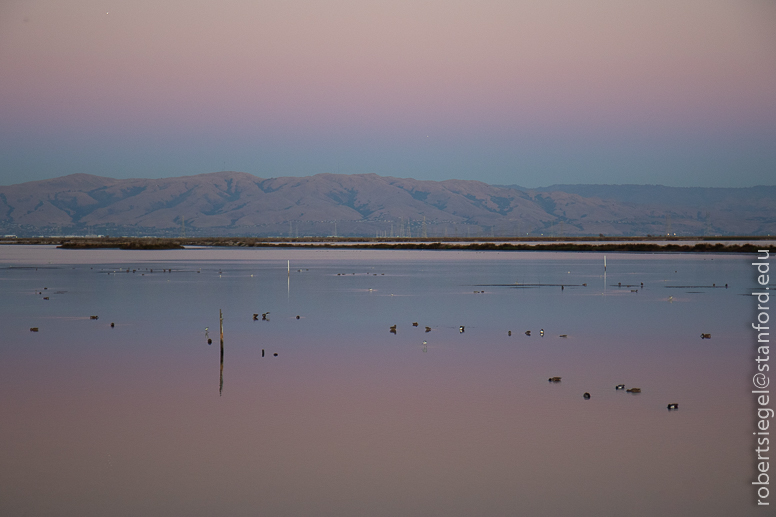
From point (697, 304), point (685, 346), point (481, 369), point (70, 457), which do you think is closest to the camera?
point (70, 457)

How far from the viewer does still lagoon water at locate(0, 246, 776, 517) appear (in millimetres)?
10555

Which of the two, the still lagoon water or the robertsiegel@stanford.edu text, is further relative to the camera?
the robertsiegel@stanford.edu text

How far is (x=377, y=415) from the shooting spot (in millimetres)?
14570

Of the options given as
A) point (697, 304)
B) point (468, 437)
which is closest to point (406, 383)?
point (468, 437)

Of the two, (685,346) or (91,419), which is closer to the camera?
(91,419)

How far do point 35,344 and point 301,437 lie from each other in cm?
1326

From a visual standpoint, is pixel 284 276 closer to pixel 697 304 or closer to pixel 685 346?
pixel 697 304

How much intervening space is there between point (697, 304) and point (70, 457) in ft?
96.8

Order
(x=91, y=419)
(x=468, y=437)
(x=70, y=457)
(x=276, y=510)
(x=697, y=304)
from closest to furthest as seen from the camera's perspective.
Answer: (x=276, y=510), (x=70, y=457), (x=468, y=437), (x=91, y=419), (x=697, y=304)

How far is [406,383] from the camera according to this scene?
17.4m

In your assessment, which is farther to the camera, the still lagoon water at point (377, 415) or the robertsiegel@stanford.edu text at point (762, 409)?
the robertsiegel@stanford.edu text at point (762, 409)

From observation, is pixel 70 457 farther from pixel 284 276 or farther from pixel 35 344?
pixel 284 276

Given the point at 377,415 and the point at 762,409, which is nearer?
the point at 377,415

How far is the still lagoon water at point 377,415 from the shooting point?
10.6 meters
